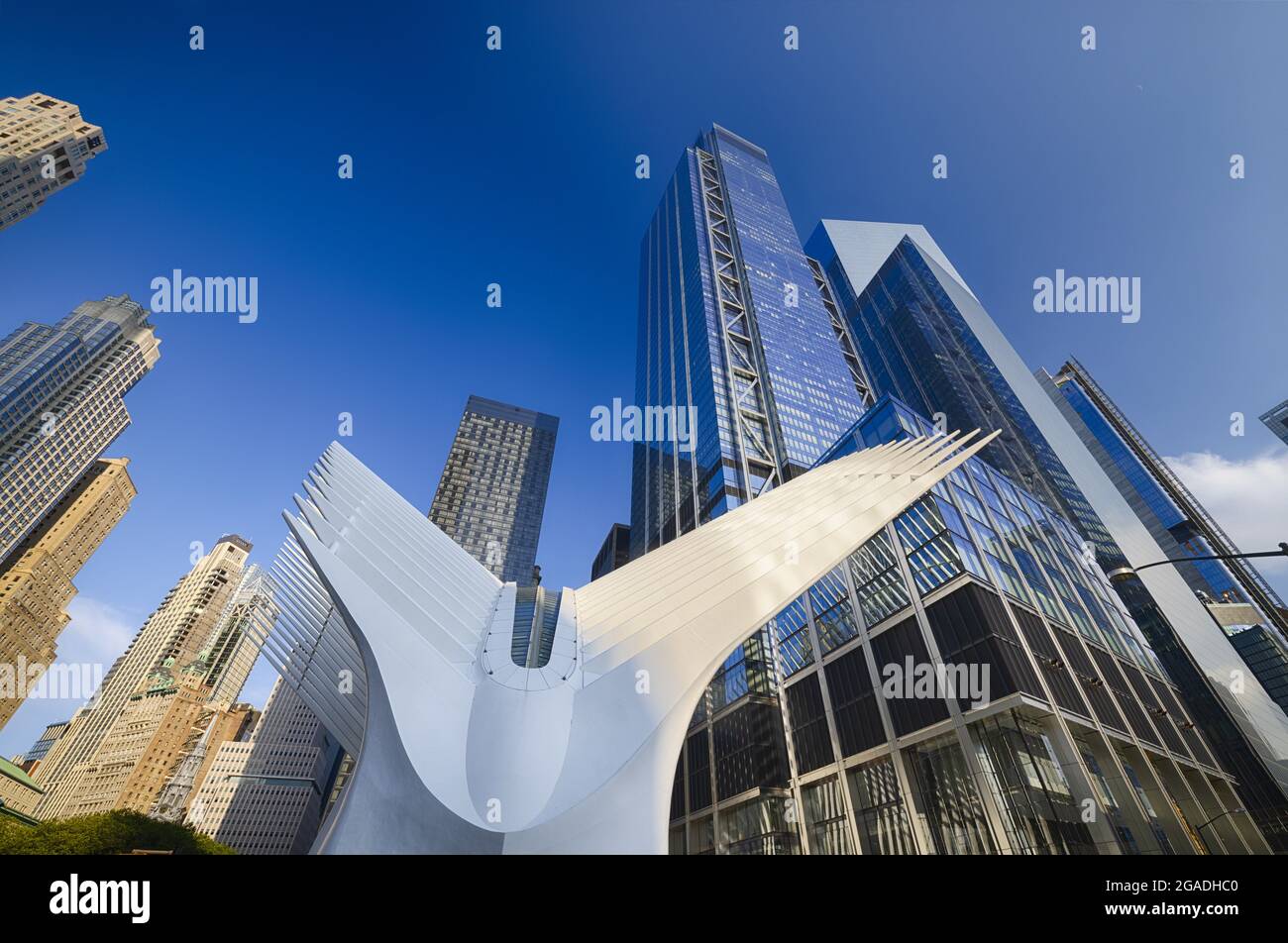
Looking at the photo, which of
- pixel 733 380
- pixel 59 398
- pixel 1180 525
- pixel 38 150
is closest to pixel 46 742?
pixel 59 398

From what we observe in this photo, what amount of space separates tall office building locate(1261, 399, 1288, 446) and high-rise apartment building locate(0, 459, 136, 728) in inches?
7598

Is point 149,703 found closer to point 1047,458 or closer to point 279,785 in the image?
point 279,785

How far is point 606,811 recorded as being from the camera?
12281 millimetres

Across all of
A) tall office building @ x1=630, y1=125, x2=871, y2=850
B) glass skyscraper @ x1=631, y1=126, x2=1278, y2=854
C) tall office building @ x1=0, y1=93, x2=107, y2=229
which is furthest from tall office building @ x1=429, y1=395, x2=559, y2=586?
tall office building @ x1=0, y1=93, x2=107, y2=229

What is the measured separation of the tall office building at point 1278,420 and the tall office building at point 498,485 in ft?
396

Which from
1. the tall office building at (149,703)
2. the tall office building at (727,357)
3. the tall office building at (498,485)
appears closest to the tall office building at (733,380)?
the tall office building at (727,357)

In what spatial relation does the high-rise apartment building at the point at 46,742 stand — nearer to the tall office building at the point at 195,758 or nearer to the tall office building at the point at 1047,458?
the tall office building at the point at 195,758

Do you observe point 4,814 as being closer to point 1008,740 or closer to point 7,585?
point 1008,740

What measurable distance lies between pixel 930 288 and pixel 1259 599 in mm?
63894

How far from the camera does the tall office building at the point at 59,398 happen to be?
90000 millimetres

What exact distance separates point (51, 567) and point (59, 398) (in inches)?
1381

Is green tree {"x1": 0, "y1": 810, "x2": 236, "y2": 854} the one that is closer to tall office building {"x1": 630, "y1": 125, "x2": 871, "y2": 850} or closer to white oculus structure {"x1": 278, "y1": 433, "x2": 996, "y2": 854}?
white oculus structure {"x1": 278, "y1": 433, "x2": 996, "y2": 854}

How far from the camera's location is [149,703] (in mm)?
127188
